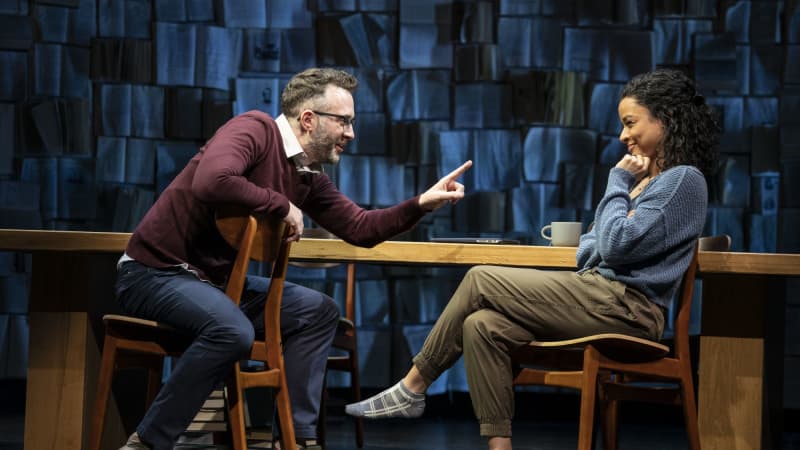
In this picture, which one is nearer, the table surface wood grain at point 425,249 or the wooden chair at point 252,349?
the wooden chair at point 252,349

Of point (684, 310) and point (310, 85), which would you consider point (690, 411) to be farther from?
point (310, 85)

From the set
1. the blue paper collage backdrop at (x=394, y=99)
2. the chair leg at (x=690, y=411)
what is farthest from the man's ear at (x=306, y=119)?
the blue paper collage backdrop at (x=394, y=99)

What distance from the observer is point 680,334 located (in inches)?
105

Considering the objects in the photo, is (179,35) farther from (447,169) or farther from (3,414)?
(3,414)

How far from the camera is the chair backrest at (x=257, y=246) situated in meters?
2.50

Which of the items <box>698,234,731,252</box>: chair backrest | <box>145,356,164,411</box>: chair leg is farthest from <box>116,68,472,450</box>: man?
<box>698,234,731,252</box>: chair backrest

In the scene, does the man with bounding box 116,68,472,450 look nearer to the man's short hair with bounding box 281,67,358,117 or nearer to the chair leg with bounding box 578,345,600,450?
the man's short hair with bounding box 281,67,358,117

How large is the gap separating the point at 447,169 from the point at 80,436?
97.3 inches

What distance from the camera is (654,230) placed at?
2.61 metres

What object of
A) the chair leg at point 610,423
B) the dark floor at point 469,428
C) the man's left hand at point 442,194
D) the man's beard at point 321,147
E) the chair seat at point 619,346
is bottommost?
the dark floor at point 469,428

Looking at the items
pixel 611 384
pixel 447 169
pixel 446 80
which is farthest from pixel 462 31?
pixel 611 384

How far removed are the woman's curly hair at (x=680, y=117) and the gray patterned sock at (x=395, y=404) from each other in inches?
38.5

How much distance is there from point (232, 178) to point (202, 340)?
1.42ft

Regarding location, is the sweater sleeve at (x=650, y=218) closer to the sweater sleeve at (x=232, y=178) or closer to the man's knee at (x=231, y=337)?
the sweater sleeve at (x=232, y=178)
